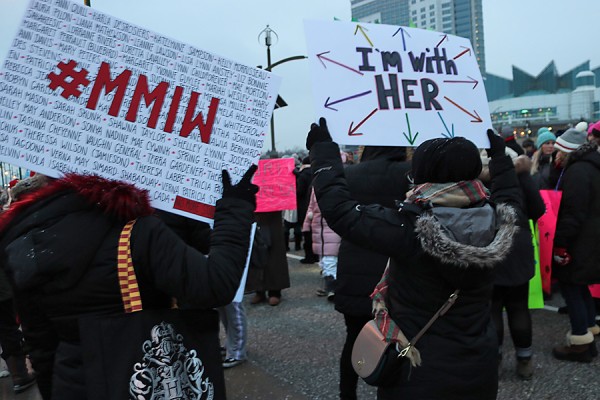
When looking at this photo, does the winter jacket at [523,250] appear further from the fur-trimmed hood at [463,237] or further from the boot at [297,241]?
the boot at [297,241]

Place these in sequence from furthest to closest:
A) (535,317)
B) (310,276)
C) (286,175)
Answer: (310,276)
(286,175)
(535,317)

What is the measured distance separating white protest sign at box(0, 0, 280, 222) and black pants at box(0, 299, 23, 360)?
2.90 metres

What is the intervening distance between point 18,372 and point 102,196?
3.42 m

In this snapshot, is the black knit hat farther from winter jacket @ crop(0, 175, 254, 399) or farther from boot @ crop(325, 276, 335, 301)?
boot @ crop(325, 276, 335, 301)

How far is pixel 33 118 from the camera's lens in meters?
1.76

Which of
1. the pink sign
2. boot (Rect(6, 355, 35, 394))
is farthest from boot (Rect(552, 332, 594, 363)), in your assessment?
boot (Rect(6, 355, 35, 394))

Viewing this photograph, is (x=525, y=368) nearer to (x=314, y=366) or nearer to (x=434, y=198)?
(x=314, y=366)

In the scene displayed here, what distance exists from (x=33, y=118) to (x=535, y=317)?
5131mm

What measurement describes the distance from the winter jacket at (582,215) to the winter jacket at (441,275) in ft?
7.66

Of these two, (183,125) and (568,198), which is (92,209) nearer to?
(183,125)

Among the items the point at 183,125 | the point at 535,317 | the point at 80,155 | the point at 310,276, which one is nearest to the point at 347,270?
the point at 183,125

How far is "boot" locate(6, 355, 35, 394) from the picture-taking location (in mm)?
4145

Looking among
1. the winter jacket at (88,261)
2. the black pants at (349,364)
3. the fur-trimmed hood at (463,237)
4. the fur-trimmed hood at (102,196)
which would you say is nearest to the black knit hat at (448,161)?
the fur-trimmed hood at (463,237)

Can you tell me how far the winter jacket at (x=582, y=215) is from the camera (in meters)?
3.86
